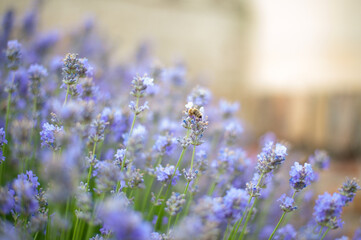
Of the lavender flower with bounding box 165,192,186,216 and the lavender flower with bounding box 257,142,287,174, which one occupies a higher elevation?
the lavender flower with bounding box 257,142,287,174

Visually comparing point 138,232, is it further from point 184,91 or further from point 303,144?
point 303,144

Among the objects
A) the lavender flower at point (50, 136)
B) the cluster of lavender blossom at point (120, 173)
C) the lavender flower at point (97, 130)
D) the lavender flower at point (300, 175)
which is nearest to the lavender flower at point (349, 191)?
the cluster of lavender blossom at point (120, 173)

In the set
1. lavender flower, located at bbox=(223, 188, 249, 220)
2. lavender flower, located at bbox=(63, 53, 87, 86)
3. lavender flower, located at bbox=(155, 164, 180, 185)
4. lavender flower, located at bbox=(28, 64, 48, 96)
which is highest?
lavender flower, located at bbox=(28, 64, 48, 96)

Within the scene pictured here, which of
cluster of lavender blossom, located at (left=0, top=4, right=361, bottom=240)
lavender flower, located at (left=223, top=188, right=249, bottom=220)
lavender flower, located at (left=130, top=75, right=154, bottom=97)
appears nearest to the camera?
cluster of lavender blossom, located at (left=0, top=4, right=361, bottom=240)

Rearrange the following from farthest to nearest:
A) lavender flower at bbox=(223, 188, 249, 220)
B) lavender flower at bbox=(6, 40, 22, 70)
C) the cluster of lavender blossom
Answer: lavender flower at bbox=(6, 40, 22, 70)
lavender flower at bbox=(223, 188, 249, 220)
the cluster of lavender blossom

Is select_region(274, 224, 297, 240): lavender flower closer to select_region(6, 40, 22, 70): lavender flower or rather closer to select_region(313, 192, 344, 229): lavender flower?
select_region(313, 192, 344, 229): lavender flower

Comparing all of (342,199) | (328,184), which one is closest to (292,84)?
(328,184)

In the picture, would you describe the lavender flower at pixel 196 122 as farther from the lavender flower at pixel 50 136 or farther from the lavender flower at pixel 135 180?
the lavender flower at pixel 50 136

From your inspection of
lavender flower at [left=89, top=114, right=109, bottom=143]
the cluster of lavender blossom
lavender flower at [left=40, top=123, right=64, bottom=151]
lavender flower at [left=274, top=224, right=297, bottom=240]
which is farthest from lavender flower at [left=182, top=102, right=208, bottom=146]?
lavender flower at [left=274, top=224, right=297, bottom=240]
